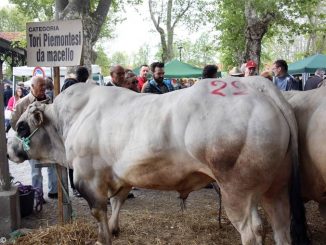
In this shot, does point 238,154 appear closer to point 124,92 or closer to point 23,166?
point 124,92

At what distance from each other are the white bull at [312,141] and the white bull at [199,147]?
0.53 feet

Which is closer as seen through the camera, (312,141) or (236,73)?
(312,141)

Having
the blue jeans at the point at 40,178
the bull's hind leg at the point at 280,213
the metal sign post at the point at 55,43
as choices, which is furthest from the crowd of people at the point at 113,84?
the bull's hind leg at the point at 280,213

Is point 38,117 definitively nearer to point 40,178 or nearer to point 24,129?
point 24,129

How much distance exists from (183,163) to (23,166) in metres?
7.10

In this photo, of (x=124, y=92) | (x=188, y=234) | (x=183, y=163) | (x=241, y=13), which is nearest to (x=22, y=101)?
(x=124, y=92)

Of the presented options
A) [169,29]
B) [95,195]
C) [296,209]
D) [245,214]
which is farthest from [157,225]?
[169,29]

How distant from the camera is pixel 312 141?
3.36 meters

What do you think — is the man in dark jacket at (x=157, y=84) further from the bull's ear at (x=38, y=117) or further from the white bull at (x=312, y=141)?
the white bull at (x=312, y=141)

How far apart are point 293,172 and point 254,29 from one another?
12.5 metres

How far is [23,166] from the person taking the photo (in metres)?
9.70

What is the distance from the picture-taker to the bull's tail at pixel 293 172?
329 cm

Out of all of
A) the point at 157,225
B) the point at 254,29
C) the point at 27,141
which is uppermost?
the point at 254,29

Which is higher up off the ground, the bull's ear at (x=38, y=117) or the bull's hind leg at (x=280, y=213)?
the bull's ear at (x=38, y=117)
